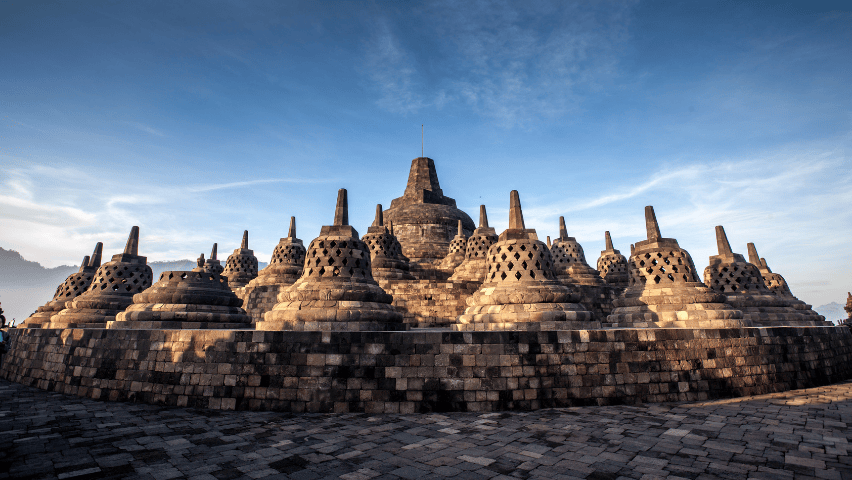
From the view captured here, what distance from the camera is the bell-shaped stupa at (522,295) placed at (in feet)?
32.1

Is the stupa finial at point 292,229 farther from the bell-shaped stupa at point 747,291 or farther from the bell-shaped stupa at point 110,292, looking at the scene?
the bell-shaped stupa at point 747,291

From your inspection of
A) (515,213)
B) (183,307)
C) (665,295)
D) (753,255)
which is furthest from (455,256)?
(753,255)

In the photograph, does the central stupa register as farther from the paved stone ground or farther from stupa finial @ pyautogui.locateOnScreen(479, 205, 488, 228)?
the paved stone ground

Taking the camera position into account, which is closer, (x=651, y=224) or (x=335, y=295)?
(x=335, y=295)

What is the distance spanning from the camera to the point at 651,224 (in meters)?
13.6

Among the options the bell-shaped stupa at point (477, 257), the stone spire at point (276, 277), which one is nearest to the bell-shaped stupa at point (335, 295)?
the stone spire at point (276, 277)

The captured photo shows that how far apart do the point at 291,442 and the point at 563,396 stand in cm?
528

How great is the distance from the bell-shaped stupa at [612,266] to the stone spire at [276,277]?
56.4 ft

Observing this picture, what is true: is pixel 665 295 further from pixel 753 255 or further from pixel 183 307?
pixel 183 307

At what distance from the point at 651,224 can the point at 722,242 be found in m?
5.29

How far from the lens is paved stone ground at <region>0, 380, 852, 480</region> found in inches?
183

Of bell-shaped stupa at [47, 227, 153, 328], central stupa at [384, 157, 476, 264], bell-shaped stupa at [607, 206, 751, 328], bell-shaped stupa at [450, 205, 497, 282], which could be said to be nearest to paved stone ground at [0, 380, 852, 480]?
bell-shaped stupa at [607, 206, 751, 328]

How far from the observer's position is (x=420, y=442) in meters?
5.76

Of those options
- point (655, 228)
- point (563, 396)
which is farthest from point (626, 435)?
point (655, 228)
